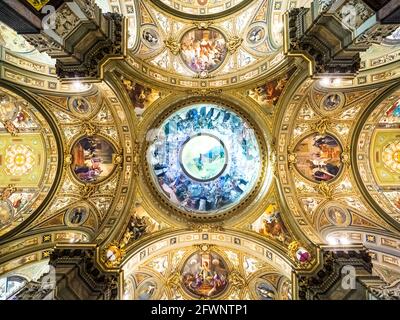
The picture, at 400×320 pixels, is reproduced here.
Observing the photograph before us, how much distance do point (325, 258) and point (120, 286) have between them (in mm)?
7779

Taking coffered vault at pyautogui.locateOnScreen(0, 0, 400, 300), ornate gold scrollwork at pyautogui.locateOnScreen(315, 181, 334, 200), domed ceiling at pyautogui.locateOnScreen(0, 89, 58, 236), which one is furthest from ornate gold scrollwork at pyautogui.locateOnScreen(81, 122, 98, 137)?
ornate gold scrollwork at pyautogui.locateOnScreen(315, 181, 334, 200)

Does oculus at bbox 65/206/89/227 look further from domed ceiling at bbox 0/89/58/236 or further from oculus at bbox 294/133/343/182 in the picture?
oculus at bbox 294/133/343/182

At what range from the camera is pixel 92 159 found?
1416 cm

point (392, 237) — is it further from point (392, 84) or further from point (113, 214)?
point (113, 214)

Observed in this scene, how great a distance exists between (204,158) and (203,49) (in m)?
5.59

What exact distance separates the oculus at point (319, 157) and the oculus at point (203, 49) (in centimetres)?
587

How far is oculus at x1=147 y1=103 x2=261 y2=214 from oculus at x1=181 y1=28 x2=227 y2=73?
199 centimetres

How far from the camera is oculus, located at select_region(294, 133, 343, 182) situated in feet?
45.8

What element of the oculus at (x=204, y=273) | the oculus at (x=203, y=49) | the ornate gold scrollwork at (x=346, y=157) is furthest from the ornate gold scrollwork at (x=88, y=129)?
the ornate gold scrollwork at (x=346, y=157)

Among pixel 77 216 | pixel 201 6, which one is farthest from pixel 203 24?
pixel 77 216

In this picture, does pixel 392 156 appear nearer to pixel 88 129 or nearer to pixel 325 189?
pixel 325 189

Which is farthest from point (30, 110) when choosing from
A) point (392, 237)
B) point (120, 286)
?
point (392, 237)

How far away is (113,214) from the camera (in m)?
13.7
